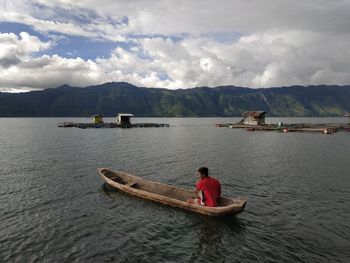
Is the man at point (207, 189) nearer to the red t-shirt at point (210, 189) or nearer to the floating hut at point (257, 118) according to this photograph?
the red t-shirt at point (210, 189)

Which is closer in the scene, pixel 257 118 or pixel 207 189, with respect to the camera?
pixel 207 189

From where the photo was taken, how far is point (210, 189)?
752 inches

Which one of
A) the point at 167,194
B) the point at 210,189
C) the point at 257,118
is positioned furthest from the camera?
the point at 257,118

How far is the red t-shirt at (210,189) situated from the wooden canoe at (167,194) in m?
0.48

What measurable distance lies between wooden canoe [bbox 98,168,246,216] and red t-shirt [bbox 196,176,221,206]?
0.48m

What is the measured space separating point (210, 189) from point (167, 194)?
5.37 metres

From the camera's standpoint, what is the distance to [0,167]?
3734 cm

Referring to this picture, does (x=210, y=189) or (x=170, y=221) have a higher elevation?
(x=210, y=189)

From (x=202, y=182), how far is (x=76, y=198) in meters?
11.3

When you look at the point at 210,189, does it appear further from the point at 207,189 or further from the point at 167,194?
the point at 167,194

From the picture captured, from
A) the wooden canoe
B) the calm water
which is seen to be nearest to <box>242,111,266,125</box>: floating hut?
the calm water

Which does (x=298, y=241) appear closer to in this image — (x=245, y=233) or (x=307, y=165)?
(x=245, y=233)

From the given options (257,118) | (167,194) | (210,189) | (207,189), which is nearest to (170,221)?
(207,189)

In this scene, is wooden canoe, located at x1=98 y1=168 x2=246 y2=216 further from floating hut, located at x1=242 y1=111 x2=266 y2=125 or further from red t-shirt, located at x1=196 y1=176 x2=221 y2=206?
floating hut, located at x1=242 y1=111 x2=266 y2=125
